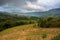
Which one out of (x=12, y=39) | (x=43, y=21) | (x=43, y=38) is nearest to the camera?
(x=43, y=38)

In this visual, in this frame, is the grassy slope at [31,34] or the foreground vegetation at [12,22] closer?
the grassy slope at [31,34]

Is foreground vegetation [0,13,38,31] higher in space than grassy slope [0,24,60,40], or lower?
lower

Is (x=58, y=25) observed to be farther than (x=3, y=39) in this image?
Yes

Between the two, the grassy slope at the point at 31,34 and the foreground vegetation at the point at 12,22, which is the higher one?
the grassy slope at the point at 31,34

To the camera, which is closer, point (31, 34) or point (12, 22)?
point (31, 34)

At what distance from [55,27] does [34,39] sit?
5901 mm

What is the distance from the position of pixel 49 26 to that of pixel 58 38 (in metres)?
6.41

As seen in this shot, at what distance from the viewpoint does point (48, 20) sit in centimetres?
2030

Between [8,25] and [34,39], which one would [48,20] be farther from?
[8,25]

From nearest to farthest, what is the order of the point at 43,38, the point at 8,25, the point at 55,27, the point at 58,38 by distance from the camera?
the point at 58,38
the point at 43,38
the point at 55,27
the point at 8,25

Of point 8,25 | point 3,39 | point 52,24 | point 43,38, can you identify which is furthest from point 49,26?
point 8,25

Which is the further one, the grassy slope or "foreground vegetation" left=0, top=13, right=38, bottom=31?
"foreground vegetation" left=0, top=13, right=38, bottom=31

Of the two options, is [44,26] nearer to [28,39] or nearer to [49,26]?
[49,26]

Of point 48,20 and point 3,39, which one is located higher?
point 48,20
